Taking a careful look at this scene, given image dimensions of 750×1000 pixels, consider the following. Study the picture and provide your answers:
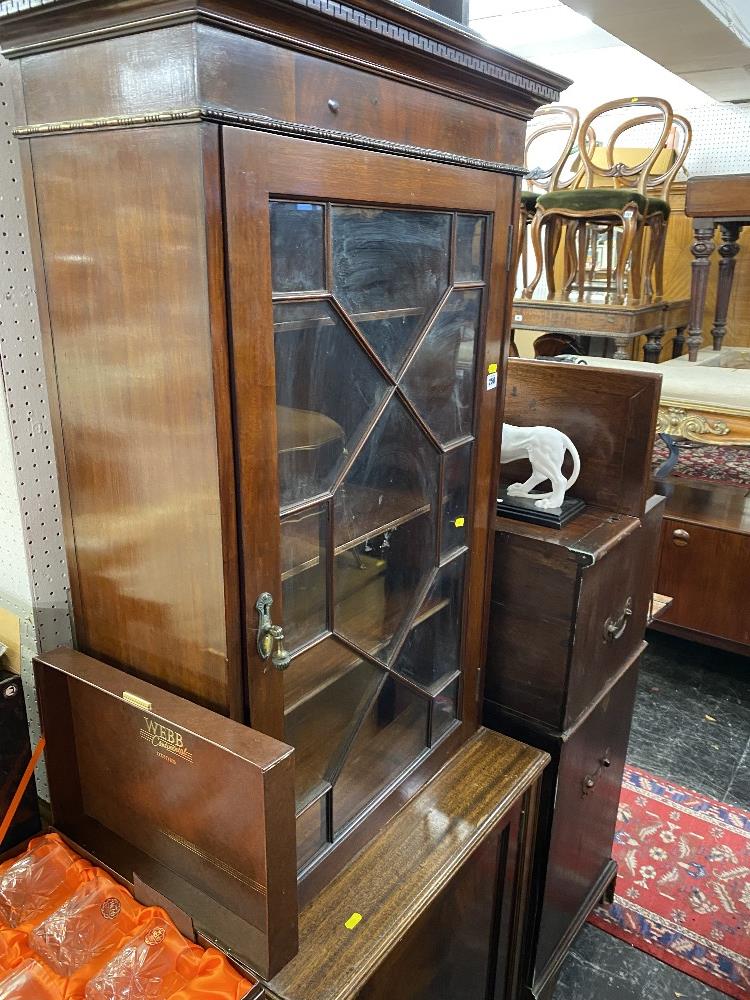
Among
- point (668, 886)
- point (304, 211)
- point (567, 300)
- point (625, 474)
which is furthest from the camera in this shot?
point (567, 300)

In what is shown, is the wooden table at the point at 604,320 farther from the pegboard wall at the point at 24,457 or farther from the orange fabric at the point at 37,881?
the orange fabric at the point at 37,881

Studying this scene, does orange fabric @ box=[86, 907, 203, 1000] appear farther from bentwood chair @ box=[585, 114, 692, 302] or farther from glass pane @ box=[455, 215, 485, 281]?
bentwood chair @ box=[585, 114, 692, 302]

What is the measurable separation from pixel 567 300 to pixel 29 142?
3.40 m

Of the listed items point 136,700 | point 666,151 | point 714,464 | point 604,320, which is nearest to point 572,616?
point 136,700

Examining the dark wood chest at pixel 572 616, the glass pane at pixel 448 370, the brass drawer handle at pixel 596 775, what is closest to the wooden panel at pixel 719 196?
the dark wood chest at pixel 572 616

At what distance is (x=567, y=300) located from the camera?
3854 mm

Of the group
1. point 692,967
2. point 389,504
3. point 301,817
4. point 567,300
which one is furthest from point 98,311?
point 567,300

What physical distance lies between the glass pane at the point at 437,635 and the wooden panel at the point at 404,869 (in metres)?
0.18

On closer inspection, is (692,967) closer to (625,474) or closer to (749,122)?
(625,474)

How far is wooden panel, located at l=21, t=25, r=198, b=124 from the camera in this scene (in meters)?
0.65

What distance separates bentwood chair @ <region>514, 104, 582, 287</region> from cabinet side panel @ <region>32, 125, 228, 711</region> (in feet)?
7.91

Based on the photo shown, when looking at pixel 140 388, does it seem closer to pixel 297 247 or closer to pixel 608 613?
pixel 297 247

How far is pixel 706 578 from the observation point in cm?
278

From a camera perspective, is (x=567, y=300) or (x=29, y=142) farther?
(x=567, y=300)
